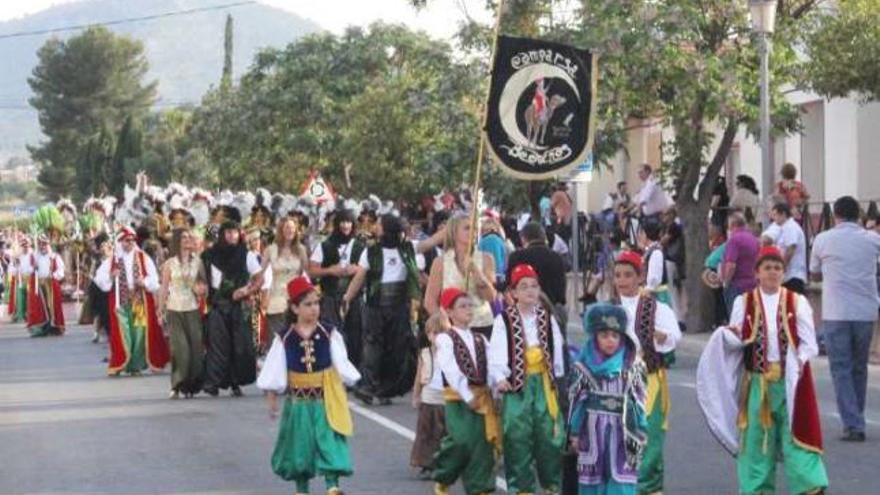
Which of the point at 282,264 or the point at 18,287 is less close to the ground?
the point at 282,264

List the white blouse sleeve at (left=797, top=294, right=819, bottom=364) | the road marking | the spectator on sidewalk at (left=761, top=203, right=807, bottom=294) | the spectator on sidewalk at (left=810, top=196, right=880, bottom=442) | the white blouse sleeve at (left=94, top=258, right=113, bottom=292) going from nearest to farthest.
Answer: the white blouse sleeve at (left=797, top=294, right=819, bottom=364) → the spectator on sidewalk at (left=810, top=196, right=880, bottom=442) → the road marking → the spectator on sidewalk at (left=761, top=203, right=807, bottom=294) → the white blouse sleeve at (left=94, top=258, right=113, bottom=292)

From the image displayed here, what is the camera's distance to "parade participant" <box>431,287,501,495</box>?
12039mm

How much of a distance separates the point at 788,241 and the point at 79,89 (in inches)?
4995

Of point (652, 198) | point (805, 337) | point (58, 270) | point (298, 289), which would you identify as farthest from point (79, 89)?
point (805, 337)

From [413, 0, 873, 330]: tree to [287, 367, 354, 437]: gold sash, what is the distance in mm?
14728

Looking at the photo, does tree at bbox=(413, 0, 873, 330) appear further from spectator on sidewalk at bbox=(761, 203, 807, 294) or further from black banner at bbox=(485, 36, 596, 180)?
black banner at bbox=(485, 36, 596, 180)

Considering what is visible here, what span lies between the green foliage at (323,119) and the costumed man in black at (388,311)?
30184 millimetres

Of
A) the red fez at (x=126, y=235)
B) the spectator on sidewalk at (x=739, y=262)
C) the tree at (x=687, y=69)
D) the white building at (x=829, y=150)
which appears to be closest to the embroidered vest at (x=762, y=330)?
the spectator on sidewalk at (x=739, y=262)

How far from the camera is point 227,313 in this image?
21156 mm

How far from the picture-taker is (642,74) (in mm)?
27250

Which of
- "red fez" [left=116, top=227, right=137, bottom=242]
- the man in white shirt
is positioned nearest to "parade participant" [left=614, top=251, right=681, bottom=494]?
"red fez" [left=116, top=227, right=137, bottom=242]

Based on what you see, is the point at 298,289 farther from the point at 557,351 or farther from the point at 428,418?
the point at 557,351

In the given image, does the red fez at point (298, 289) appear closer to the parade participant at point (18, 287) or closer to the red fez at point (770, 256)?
the red fez at point (770, 256)

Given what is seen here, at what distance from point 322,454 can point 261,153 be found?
53.1 meters
